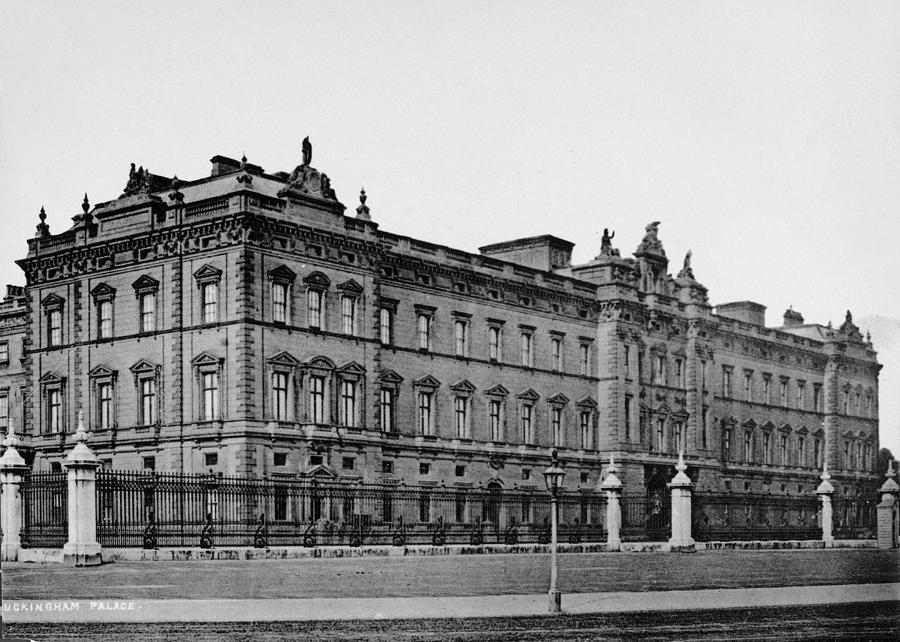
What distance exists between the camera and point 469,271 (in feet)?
201

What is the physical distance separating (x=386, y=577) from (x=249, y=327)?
1951 cm

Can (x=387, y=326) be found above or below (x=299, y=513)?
→ above

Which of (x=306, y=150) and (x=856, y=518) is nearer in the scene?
(x=306, y=150)

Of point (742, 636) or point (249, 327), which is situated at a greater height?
point (249, 327)

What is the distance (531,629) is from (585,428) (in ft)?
159

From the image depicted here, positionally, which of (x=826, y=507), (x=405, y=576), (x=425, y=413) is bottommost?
(x=826, y=507)

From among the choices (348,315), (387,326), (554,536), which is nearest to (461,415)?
(387,326)

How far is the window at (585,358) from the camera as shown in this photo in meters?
68.9

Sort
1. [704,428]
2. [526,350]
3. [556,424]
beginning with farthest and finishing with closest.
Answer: [704,428], [556,424], [526,350]

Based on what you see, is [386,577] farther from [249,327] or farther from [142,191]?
[142,191]

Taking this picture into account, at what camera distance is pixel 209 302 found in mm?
50750

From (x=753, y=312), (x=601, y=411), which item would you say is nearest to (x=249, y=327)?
(x=601, y=411)

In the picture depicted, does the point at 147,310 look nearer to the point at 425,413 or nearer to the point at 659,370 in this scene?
the point at 425,413

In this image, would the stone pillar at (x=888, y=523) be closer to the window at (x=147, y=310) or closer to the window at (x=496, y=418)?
the window at (x=496, y=418)
